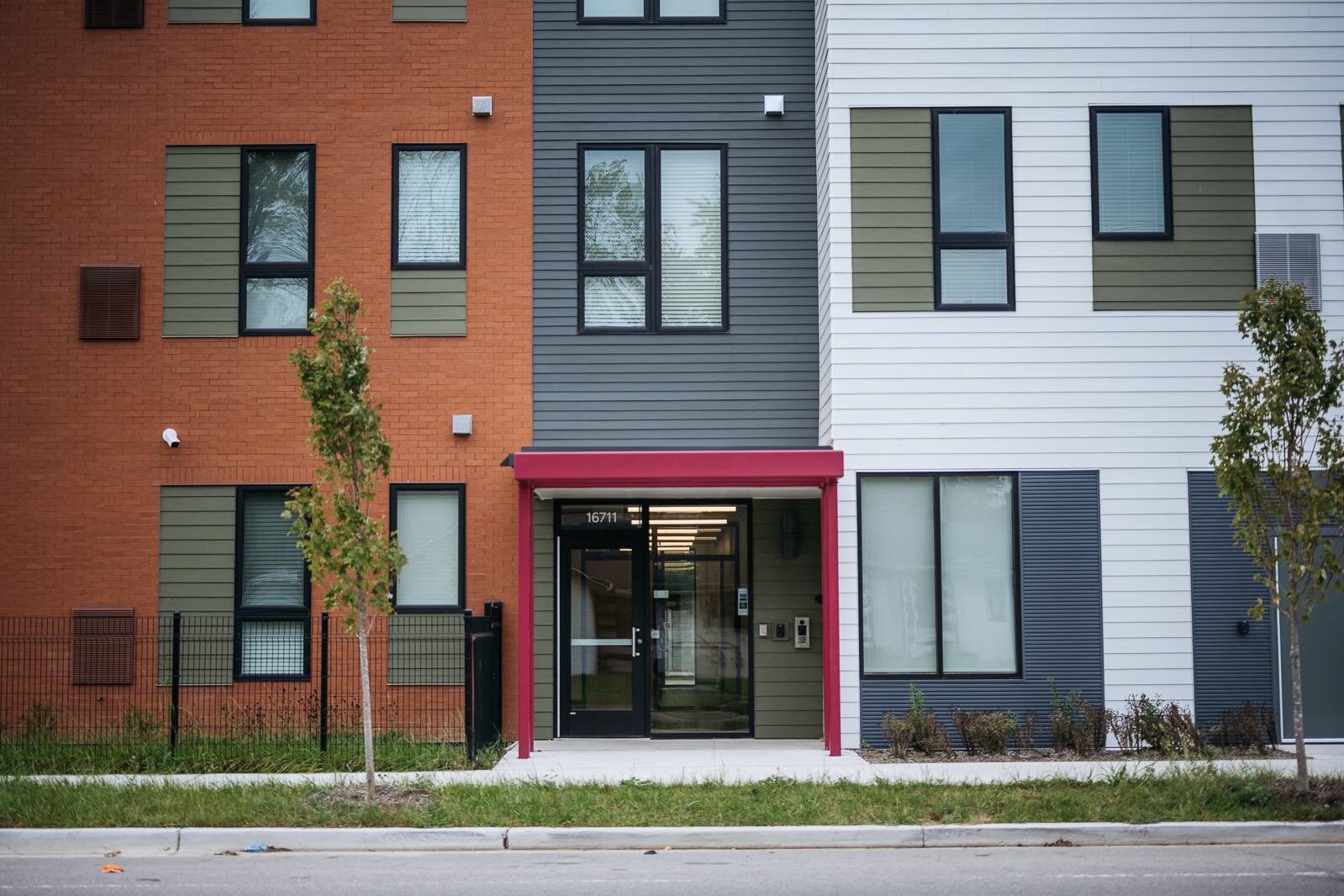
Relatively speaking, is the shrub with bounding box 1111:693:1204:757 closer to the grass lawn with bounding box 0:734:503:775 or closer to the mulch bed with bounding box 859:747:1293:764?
the mulch bed with bounding box 859:747:1293:764

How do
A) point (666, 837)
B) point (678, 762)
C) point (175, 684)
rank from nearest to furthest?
→ point (666, 837), point (678, 762), point (175, 684)

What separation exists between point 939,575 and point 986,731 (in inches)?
71.0

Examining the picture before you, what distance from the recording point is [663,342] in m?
16.0

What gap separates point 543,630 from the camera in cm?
1602

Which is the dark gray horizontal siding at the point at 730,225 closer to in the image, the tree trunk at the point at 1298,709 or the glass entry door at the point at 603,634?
the glass entry door at the point at 603,634

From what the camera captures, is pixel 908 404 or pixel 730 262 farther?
pixel 730 262

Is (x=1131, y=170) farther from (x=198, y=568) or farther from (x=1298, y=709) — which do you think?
(x=198, y=568)

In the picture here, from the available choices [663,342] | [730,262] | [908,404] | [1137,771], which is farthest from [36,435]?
[1137,771]

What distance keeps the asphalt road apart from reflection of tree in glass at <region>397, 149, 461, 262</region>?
26.4 feet

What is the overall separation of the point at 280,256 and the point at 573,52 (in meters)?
4.36

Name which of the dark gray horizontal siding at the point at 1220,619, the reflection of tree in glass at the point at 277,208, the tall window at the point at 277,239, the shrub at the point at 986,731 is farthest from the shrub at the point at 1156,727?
the reflection of tree in glass at the point at 277,208

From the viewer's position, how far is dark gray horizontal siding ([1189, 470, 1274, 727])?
14.8m

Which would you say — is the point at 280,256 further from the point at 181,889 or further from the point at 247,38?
the point at 181,889

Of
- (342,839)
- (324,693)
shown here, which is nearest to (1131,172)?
(324,693)
